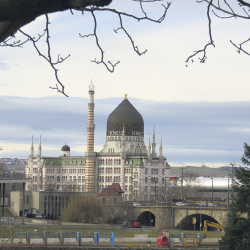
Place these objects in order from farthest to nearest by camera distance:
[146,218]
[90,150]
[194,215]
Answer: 1. [90,150]
2. [146,218]
3. [194,215]

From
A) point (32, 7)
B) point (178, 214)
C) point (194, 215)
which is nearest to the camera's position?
point (32, 7)

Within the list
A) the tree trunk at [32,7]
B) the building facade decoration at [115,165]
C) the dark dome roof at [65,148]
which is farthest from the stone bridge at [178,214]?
the tree trunk at [32,7]

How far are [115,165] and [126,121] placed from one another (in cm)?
1333

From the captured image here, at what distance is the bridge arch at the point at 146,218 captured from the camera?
117688mm

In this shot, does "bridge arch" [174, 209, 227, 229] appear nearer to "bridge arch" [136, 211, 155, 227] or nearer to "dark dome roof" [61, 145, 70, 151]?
"bridge arch" [136, 211, 155, 227]

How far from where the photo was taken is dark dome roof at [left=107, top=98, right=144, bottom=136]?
161000 mm

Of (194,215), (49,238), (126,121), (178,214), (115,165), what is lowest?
(49,238)

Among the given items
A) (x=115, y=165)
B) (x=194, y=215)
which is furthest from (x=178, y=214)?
(x=115, y=165)

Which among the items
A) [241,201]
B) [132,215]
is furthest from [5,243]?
[132,215]

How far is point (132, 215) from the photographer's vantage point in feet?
382

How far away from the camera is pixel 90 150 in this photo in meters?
155

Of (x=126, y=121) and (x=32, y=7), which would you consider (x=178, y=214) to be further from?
(x=32, y=7)

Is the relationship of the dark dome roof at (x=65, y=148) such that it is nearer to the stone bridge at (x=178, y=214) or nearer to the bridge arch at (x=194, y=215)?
the stone bridge at (x=178, y=214)

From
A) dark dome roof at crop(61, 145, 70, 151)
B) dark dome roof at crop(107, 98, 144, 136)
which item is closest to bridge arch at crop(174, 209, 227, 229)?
dark dome roof at crop(107, 98, 144, 136)
